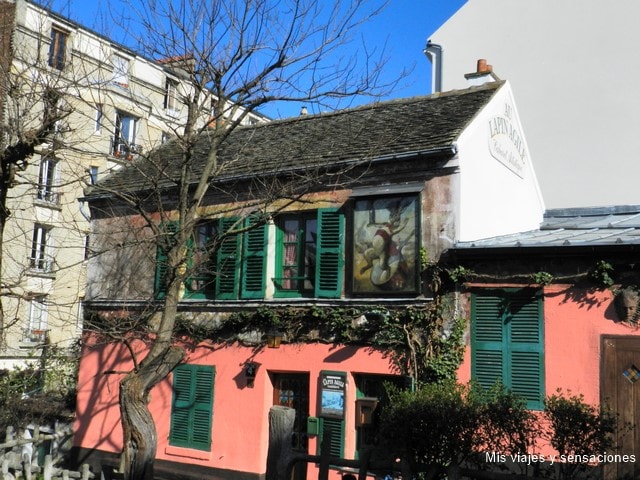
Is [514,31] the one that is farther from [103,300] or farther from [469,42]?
[103,300]

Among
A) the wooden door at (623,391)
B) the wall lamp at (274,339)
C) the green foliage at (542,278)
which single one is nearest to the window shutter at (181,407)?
the wall lamp at (274,339)

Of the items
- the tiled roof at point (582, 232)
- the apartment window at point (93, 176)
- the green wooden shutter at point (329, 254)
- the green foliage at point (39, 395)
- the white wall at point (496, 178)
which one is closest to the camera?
the tiled roof at point (582, 232)

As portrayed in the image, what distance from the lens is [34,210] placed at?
82.7ft

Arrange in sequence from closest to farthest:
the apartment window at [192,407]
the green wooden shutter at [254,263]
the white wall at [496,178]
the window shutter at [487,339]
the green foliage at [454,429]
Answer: the green foliage at [454,429] < the window shutter at [487,339] < the white wall at [496,178] < the green wooden shutter at [254,263] < the apartment window at [192,407]

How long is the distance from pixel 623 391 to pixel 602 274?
159 centimetres

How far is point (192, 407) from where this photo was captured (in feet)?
42.9

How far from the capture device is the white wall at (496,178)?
1105 centimetres

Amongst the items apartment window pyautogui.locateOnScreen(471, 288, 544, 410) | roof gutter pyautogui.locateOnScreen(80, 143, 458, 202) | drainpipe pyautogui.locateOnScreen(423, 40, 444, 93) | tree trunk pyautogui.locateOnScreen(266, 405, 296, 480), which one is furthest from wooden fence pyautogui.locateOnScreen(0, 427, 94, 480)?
drainpipe pyautogui.locateOnScreen(423, 40, 444, 93)

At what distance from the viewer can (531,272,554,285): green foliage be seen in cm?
979

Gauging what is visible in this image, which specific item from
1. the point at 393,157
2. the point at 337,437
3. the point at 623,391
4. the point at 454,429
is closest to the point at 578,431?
the point at 454,429

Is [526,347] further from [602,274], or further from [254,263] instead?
[254,263]

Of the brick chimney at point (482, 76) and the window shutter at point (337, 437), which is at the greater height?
the brick chimney at point (482, 76)

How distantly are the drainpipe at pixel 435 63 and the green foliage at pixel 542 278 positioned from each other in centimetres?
1141

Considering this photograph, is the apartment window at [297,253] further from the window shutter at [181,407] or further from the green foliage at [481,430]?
the green foliage at [481,430]
